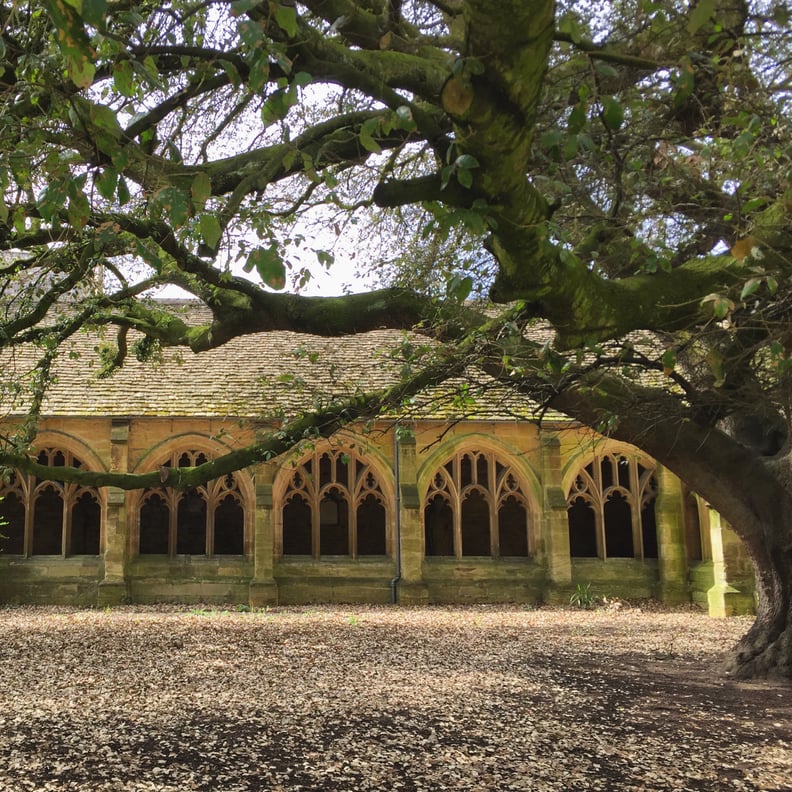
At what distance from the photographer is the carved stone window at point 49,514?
15.0 meters

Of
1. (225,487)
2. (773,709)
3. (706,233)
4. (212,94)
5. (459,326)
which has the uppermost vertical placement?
(212,94)

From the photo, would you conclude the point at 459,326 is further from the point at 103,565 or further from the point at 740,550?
the point at 103,565

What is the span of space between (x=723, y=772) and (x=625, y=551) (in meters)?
18.1

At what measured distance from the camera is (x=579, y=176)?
6613 mm

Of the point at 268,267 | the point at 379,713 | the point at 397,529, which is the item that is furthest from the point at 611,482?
the point at 268,267

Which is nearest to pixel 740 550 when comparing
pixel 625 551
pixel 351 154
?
pixel 625 551

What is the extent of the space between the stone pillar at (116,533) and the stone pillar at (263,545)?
237cm

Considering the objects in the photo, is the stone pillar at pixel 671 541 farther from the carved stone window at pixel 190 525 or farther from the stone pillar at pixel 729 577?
the carved stone window at pixel 190 525

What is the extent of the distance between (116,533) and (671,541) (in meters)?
10.5

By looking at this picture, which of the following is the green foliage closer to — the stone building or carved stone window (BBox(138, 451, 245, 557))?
the stone building

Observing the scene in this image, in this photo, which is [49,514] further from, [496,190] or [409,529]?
[496,190]

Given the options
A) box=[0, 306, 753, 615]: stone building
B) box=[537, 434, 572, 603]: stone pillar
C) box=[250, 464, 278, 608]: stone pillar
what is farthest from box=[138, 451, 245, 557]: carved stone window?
box=[537, 434, 572, 603]: stone pillar

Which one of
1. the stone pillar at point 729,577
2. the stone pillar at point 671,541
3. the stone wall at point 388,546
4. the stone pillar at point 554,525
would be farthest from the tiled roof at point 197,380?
the stone pillar at point 729,577

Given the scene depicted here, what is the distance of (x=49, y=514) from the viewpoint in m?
19.6
